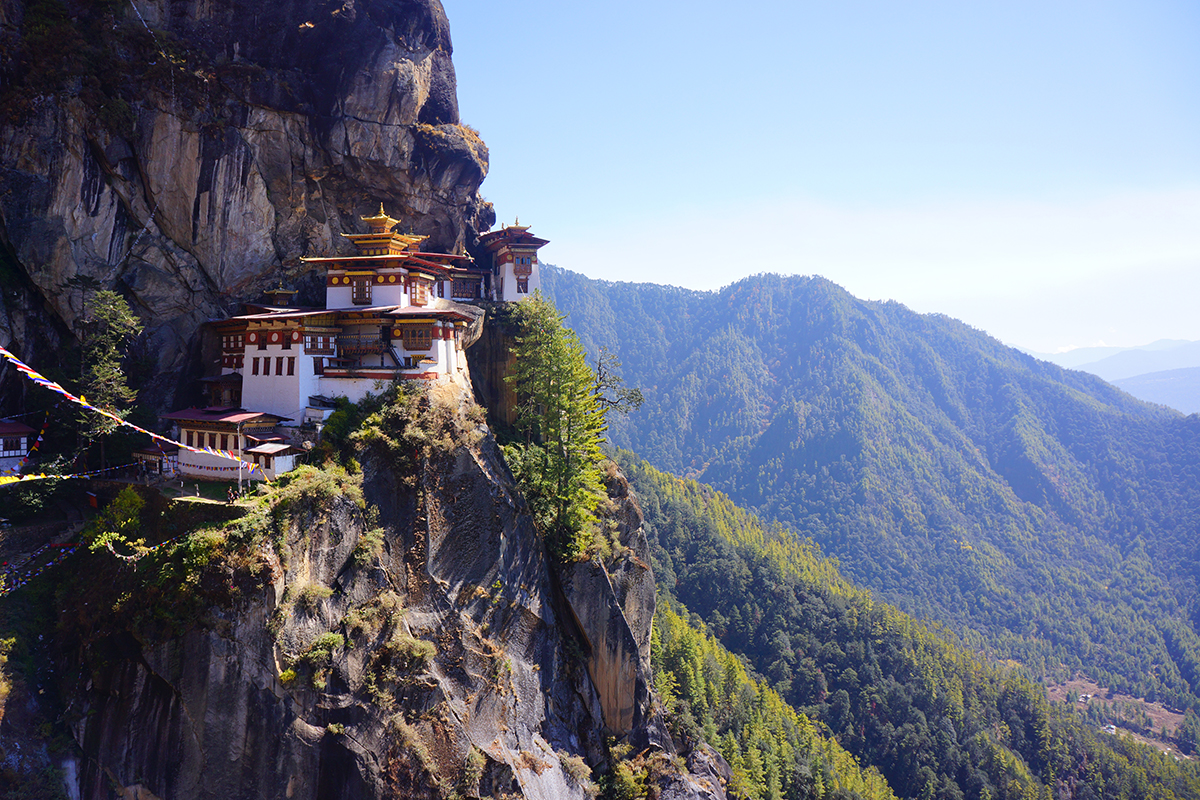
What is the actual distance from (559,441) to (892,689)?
96314 mm

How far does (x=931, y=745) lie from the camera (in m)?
95.4

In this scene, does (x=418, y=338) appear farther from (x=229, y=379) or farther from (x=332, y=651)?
(x=332, y=651)

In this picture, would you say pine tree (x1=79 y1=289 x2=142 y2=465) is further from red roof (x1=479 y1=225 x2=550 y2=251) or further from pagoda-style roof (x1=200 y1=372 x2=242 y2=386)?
red roof (x1=479 y1=225 x2=550 y2=251)

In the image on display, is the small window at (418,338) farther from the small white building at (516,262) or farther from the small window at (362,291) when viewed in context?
the small white building at (516,262)

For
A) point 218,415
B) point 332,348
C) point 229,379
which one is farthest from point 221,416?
point 332,348

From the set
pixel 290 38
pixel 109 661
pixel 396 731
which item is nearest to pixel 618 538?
pixel 396 731

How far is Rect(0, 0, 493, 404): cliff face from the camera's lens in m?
32.7

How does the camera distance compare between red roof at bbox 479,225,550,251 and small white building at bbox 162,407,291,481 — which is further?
red roof at bbox 479,225,550,251

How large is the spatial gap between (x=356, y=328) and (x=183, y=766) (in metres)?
23.3

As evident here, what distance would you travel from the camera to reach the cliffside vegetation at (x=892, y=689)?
9500 centimetres

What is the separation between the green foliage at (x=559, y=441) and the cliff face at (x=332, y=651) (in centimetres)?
416

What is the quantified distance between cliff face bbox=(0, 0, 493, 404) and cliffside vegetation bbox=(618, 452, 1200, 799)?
71787 millimetres

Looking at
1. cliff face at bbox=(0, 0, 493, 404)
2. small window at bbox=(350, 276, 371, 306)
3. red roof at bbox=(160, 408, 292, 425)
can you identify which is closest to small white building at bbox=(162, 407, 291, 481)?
red roof at bbox=(160, 408, 292, 425)

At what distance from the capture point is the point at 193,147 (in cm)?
3691
